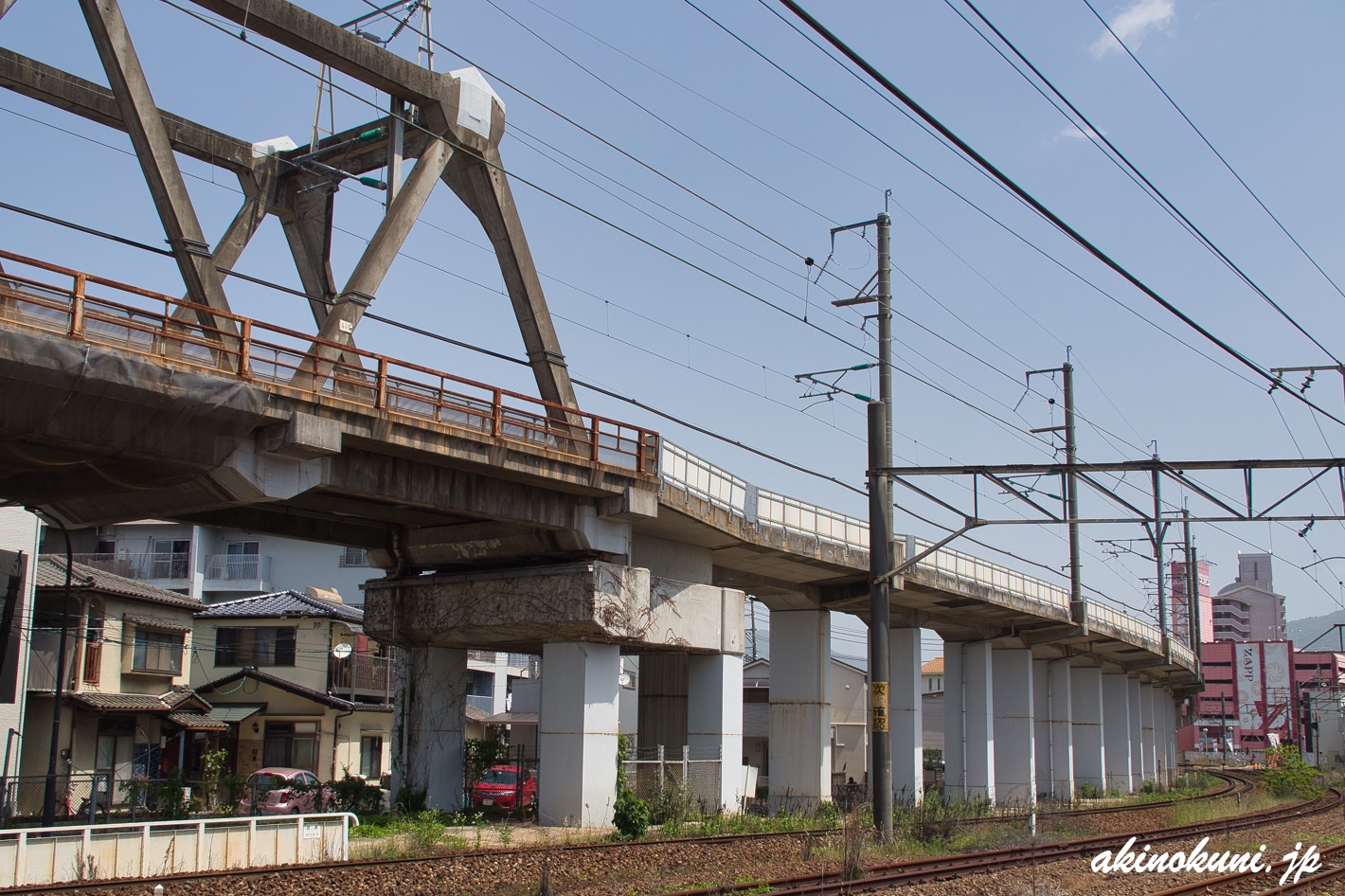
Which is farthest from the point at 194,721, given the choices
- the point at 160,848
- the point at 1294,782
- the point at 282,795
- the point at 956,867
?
the point at 1294,782

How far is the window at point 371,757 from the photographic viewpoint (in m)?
47.9

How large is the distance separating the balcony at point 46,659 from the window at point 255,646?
1223 cm

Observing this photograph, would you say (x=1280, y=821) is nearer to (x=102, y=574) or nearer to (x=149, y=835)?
(x=149, y=835)

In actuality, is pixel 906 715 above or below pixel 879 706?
below

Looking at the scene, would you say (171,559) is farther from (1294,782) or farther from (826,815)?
(1294,782)

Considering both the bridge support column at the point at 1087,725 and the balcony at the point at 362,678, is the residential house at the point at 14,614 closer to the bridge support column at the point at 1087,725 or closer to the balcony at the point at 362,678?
the balcony at the point at 362,678

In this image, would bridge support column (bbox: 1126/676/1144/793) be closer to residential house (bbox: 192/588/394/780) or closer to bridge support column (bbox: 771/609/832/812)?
bridge support column (bbox: 771/609/832/812)

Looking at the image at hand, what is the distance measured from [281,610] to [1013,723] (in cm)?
2957

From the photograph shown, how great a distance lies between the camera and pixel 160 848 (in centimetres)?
1706

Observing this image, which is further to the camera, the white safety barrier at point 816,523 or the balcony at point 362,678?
the balcony at point 362,678

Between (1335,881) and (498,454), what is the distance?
15.8m

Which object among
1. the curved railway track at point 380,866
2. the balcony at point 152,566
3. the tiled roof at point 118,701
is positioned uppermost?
the balcony at point 152,566

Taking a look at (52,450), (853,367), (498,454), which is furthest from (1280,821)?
(52,450)

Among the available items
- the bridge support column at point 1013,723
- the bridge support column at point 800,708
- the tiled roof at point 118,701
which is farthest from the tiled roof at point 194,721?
the bridge support column at point 1013,723
